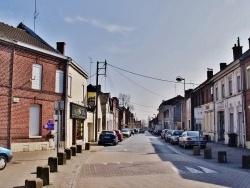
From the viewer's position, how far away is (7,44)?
23234 millimetres

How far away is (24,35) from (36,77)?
4.81 metres

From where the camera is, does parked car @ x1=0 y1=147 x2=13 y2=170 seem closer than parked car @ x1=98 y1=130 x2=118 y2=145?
Yes

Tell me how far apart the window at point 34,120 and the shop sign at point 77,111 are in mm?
4575

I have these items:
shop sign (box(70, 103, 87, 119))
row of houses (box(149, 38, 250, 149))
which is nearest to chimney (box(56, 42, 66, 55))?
shop sign (box(70, 103, 87, 119))

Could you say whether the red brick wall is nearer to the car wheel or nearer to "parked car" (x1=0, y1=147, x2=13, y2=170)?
"parked car" (x1=0, y1=147, x2=13, y2=170)

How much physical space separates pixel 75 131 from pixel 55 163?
60.1ft

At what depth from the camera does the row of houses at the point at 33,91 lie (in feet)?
76.3

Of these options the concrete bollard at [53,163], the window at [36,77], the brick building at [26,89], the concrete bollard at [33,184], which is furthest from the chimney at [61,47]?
the concrete bollard at [33,184]

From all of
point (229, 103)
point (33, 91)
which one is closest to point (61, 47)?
point (33, 91)

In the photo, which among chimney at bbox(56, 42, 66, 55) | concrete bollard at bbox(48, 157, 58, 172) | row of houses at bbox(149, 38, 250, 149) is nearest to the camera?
concrete bollard at bbox(48, 157, 58, 172)

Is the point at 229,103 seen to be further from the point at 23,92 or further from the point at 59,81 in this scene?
the point at 23,92

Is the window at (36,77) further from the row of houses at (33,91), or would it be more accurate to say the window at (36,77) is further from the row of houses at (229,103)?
the row of houses at (229,103)

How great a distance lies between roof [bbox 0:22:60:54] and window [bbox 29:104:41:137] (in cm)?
464

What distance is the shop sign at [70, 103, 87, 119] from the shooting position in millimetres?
30733
